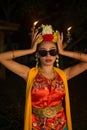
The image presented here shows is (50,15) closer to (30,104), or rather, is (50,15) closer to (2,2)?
(2,2)

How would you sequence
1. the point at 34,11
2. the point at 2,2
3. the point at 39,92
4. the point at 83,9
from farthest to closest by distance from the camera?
1. the point at 2,2
2. the point at 34,11
3. the point at 83,9
4. the point at 39,92

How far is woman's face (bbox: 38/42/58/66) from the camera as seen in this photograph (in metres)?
3.72

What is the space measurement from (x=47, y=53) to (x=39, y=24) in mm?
13505

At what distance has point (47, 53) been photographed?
3723 mm

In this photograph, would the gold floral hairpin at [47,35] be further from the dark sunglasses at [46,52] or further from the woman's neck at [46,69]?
the woman's neck at [46,69]

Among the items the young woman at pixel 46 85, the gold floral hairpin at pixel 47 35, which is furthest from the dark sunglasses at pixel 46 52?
the gold floral hairpin at pixel 47 35

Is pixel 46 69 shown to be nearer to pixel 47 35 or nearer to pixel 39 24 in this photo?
pixel 47 35

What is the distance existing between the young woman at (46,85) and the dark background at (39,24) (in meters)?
0.80

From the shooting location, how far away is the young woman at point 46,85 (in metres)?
3.68

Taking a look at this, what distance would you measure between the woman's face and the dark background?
0.84 m

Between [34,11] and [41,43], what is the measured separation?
14.6 m

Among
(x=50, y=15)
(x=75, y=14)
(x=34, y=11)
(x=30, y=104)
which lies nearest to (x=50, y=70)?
(x=30, y=104)

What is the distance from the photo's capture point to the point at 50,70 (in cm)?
384

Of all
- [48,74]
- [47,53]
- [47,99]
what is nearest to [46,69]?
[48,74]
